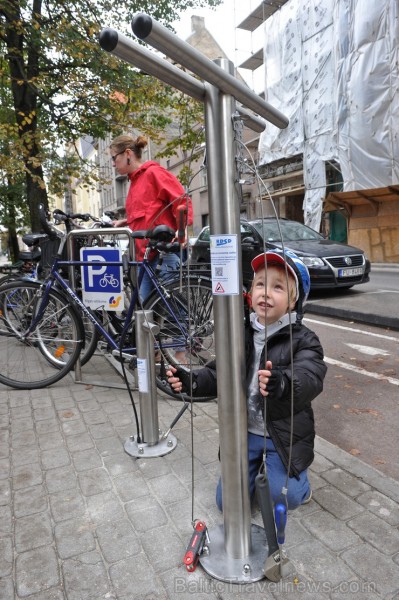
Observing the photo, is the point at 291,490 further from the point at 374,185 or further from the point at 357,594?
the point at 374,185

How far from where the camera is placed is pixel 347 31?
635 inches

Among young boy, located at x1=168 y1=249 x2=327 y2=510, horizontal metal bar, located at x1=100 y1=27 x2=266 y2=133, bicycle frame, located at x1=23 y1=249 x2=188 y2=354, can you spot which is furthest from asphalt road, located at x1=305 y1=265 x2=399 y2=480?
horizontal metal bar, located at x1=100 y1=27 x2=266 y2=133

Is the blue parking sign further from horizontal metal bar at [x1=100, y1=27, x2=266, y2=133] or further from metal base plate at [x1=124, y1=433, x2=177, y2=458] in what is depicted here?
horizontal metal bar at [x1=100, y1=27, x2=266, y2=133]

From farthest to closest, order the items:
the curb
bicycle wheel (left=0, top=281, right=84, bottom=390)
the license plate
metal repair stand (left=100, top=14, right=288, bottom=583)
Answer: the license plate < the curb < bicycle wheel (left=0, top=281, right=84, bottom=390) < metal repair stand (left=100, top=14, right=288, bottom=583)

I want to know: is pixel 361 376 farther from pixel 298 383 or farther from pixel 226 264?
pixel 226 264

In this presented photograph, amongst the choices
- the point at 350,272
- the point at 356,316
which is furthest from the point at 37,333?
the point at 350,272

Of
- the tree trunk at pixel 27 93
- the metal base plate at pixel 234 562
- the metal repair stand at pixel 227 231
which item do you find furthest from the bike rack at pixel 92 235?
the tree trunk at pixel 27 93

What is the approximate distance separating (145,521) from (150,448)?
69 centimetres

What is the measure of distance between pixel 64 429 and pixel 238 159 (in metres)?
2.29

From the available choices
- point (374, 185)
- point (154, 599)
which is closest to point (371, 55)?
point (374, 185)

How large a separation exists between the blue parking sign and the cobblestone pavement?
1.00 meters

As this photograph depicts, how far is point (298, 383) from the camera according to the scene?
1712 millimetres

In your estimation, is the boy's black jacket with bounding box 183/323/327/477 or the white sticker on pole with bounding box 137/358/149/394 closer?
the boy's black jacket with bounding box 183/323/327/477

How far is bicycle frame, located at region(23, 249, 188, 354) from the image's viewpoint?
352 cm
